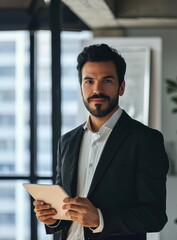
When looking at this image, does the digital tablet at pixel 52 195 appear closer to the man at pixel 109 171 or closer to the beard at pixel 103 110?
the man at pixel 109 171

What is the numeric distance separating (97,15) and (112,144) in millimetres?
4575

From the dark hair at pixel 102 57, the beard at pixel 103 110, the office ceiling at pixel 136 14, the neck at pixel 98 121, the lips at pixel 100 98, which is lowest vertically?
the neck at pixel 98 121

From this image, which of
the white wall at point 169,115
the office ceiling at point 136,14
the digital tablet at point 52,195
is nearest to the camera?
the digital tablet at point 52,195

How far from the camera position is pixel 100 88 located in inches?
106

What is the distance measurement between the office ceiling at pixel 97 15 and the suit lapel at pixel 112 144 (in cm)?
429

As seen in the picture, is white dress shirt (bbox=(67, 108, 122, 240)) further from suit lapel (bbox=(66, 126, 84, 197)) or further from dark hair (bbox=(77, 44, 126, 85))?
dark hair (bbox=(77, 44, 126, 85))

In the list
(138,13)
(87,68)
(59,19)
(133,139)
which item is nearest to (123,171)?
(133,139)

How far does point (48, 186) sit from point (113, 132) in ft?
1.05

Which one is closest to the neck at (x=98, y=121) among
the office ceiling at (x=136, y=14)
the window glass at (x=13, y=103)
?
the office ceiling at (x=136, y=14)

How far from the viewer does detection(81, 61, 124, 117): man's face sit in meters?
2.69

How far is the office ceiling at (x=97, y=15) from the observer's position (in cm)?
751

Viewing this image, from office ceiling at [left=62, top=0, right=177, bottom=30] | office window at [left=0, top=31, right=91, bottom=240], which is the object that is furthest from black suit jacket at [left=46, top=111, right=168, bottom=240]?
office window at [left=0, top=31, right=91, bottom=240]

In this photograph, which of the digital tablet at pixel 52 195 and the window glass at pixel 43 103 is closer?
the digital tablet at pixel 52 195

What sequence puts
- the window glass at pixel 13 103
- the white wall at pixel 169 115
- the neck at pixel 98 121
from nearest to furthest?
the neck at pixel 98 121 < the white wall at pixel 169 115 < the window glass at pixel 13 103
